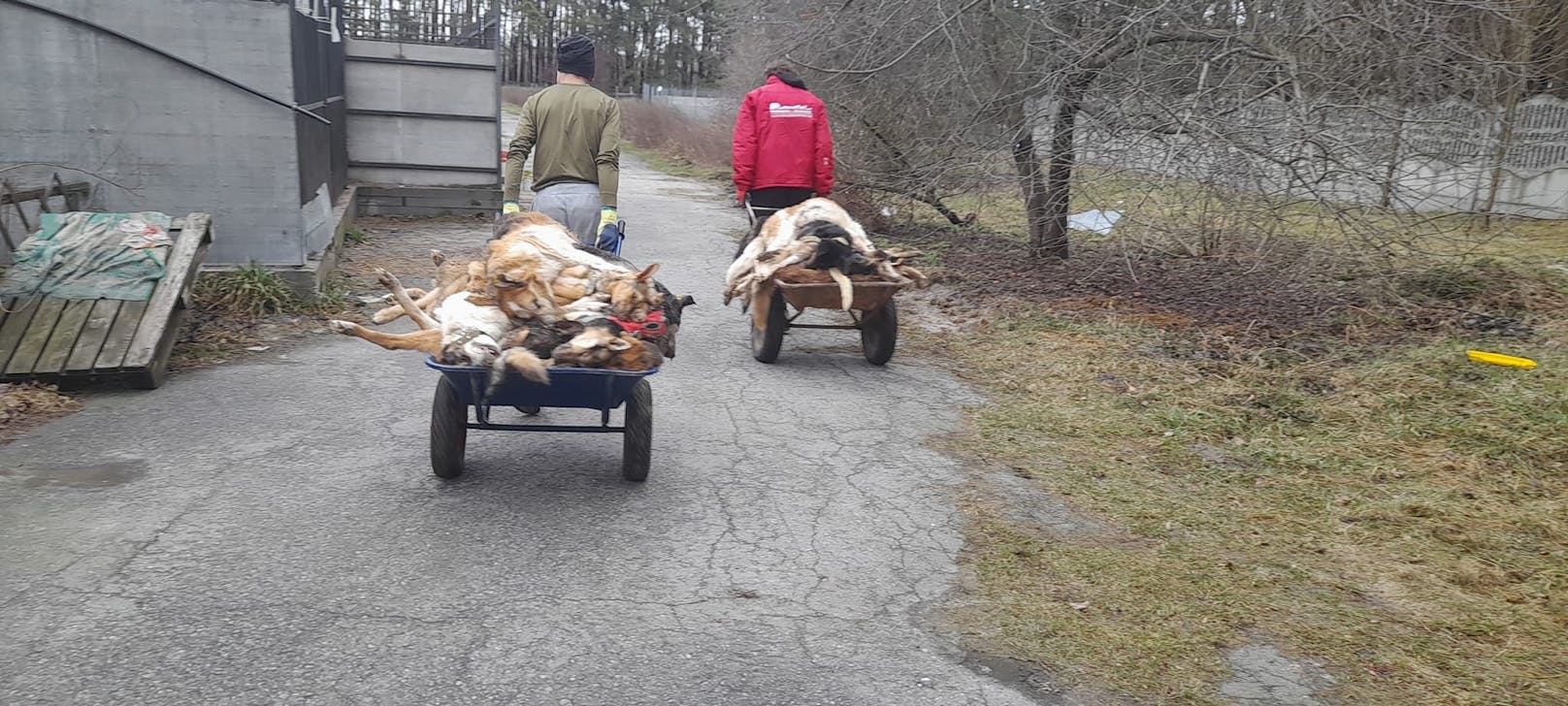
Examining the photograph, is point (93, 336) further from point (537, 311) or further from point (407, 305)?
point (537, 311)

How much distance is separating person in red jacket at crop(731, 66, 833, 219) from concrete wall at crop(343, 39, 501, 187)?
655 centimetres

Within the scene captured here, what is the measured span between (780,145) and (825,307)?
170cm

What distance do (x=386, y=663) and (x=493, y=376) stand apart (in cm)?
128

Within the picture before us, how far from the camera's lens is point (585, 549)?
456 cm

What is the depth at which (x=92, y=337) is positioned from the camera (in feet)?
21.3

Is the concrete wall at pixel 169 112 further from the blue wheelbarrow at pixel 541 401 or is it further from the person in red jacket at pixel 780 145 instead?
the blue wheelbarrow at pixel 541 401

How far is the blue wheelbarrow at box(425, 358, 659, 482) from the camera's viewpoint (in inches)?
183

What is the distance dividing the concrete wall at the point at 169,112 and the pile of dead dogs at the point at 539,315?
162 inches

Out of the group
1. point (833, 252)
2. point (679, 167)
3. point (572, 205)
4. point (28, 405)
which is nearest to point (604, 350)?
point (572, 205)

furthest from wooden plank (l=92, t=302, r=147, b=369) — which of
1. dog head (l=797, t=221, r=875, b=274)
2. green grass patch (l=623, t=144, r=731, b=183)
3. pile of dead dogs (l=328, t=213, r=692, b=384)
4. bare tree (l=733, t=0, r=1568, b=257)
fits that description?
green grass patch (l=623, t=144, r=731, b=183)

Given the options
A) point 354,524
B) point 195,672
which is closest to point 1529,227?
point 354,524

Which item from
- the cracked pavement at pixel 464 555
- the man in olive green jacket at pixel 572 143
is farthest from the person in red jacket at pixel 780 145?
the cracked pavement at pixel 464 555

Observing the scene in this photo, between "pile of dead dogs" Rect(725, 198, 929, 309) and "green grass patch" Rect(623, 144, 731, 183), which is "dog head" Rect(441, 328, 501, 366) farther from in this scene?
"green grass patch" Rect(623, 144, 731, 183)

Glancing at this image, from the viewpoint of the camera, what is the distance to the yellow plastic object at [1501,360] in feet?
22.8
